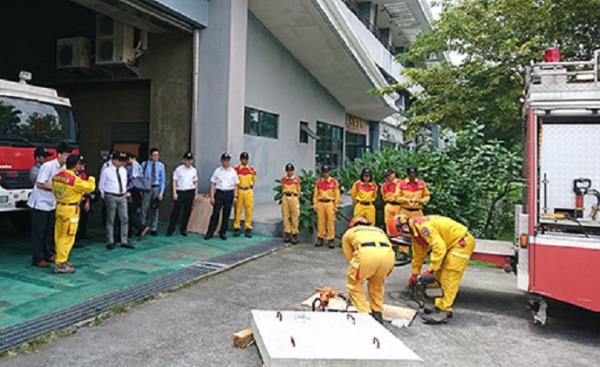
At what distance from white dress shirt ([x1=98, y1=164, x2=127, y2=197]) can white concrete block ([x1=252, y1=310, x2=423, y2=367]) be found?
14.8 feet

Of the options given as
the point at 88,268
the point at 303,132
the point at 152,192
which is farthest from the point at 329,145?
the point at 88,268

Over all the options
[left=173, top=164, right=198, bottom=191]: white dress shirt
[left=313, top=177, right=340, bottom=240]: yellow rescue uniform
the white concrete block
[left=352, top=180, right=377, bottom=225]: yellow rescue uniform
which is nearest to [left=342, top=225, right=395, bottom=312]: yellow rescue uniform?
the white concrete block

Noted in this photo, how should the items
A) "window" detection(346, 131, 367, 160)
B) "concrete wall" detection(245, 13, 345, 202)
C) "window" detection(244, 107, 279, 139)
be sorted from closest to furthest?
1. "window" detection(244, 107, 279, 139)
2. "concrete wall" detection(245, 13, 345, 202)
3. "window" detection(346, 131, 367, 160)

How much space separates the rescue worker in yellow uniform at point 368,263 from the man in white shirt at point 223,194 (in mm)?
4693

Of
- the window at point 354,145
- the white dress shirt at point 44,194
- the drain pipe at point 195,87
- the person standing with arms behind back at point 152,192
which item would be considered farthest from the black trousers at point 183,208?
the window at point 354,145

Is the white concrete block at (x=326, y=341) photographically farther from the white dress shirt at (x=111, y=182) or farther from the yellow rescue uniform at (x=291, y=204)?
the yellow rescue uniform at (x=291, y=204)

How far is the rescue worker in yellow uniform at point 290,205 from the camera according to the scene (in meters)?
9.80

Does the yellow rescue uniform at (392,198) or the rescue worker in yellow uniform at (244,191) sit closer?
the yellow rescue uniform at (392,198)

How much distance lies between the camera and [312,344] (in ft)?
12.8

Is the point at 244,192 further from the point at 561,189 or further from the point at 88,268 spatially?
the point at 561,189

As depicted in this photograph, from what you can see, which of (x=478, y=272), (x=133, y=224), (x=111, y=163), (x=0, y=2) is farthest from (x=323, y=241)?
(x=0, y=2)

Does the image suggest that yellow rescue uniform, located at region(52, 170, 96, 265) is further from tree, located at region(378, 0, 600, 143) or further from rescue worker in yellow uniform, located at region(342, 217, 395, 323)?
tree, located at region(378, 0, 600, 143)

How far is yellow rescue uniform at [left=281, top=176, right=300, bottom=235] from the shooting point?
9.80m

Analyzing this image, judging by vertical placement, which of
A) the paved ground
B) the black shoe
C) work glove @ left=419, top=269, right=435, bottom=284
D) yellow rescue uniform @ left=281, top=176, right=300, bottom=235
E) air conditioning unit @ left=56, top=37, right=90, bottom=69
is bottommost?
the paved ground
